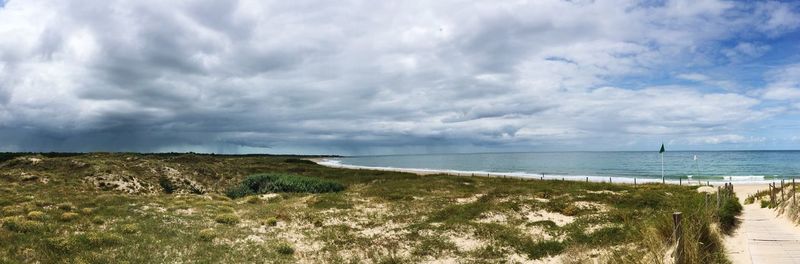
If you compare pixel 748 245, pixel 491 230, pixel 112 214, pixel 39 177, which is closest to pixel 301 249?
pixel 491 230

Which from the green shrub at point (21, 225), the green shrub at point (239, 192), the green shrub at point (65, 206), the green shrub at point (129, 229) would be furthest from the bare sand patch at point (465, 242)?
the green shrub at point (239, 192)

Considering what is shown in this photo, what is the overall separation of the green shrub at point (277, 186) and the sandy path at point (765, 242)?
123 ft

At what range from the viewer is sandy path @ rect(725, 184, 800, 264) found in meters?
14.2

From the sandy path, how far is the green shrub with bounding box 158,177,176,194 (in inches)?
1853

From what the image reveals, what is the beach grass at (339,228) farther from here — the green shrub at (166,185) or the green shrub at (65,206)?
the green shrub at (166,185)

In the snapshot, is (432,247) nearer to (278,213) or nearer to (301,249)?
(301,249)

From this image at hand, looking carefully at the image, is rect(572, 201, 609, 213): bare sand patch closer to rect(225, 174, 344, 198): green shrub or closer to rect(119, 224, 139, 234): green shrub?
rect(225, 174, 344, 198): green shrub

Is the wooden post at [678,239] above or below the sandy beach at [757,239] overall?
above

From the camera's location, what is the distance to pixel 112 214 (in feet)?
86.3

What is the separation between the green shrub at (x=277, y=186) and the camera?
46906mm

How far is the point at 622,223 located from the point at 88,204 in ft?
110

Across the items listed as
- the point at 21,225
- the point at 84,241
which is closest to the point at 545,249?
the point at 84,241

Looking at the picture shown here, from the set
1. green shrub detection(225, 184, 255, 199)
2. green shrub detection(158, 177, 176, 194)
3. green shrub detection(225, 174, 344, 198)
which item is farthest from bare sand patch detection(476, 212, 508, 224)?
green shrub detection(158, 177, 176, 194)

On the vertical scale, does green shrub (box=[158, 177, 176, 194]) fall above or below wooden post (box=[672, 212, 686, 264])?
below
